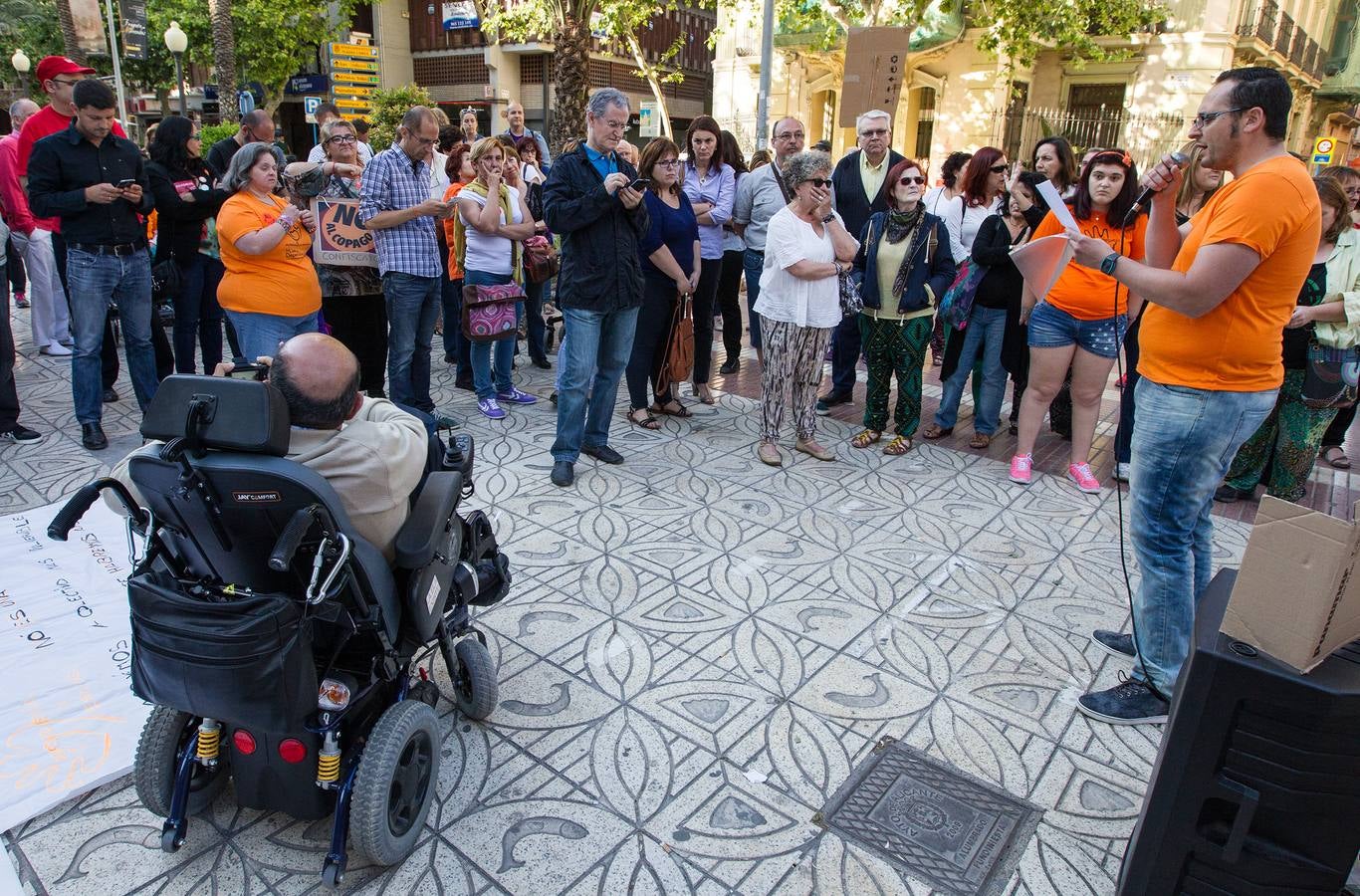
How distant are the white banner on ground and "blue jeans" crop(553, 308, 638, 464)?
2.15 m

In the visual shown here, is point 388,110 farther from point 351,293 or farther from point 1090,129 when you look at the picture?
point 1090,129

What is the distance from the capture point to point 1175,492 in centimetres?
275

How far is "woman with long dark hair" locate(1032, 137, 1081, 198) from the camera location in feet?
16.6

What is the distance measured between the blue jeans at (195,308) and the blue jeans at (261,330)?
115 centimetres

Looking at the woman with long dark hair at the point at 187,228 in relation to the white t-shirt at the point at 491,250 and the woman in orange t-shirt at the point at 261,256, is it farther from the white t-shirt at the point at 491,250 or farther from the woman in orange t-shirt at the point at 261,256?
the white t-shirt at the point at 491,250

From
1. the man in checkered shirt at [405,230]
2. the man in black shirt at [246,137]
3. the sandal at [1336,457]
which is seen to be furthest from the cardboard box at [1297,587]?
the man in black shirt at [246,137]

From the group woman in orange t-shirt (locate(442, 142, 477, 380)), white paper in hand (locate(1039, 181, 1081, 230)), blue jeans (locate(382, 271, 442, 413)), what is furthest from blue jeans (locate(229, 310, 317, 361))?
white paper in hand (locate(1039, 181, 1081, 230))

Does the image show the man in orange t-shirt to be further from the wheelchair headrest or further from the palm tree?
the palm tree

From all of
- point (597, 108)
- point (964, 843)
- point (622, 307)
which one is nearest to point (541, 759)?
point (964, 843)

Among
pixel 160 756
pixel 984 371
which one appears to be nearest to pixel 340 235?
pixel 160 756

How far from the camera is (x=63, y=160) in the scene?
4.55 metres

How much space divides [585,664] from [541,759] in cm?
53

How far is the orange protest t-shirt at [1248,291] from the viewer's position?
2416 mm

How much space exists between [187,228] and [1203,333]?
18.8ft
